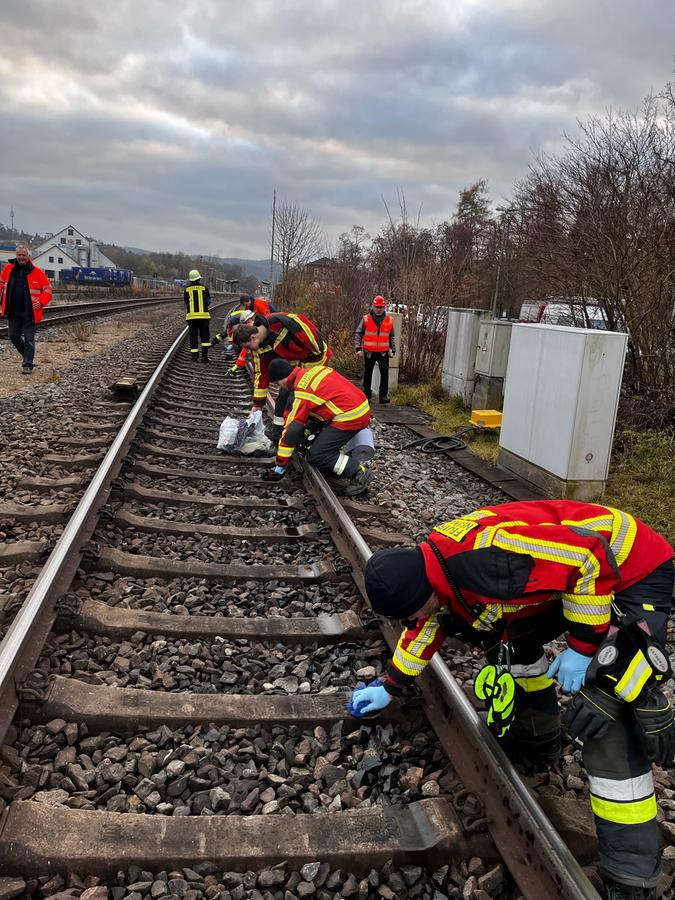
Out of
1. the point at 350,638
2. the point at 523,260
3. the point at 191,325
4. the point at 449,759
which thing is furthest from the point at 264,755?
the point at 191,325

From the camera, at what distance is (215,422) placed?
797 cm

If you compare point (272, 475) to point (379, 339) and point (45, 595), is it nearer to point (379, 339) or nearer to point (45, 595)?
point (45, 595)

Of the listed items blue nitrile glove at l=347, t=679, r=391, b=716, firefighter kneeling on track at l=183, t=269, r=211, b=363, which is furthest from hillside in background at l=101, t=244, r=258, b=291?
blue nitrile glove at l=347, t=679, r=391, b=716

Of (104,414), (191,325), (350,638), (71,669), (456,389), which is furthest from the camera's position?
(191,325)

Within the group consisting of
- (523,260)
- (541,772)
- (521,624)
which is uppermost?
(523,260)

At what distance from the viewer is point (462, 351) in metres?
10.1

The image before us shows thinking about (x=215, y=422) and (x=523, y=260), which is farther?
(x=523, y=260)

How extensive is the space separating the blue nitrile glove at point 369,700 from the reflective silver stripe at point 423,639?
21 centimetres

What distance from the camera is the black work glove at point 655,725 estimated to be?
2086mm

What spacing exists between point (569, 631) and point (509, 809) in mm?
614

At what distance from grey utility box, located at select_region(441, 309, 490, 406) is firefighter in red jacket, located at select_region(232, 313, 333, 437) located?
3.02 metres

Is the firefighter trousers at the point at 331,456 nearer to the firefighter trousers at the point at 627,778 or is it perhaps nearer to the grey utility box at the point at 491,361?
the firefighter trousers at the point at 627,778

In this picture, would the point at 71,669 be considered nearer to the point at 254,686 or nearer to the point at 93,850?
the point at 254,686

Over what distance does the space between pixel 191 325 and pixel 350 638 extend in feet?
36.7
